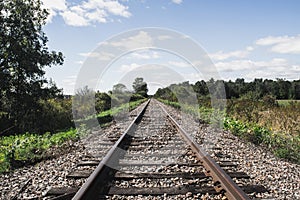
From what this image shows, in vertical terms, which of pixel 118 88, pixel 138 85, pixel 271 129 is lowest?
pixel 271 129

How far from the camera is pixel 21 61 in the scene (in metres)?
14.3

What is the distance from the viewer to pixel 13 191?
11.4 feet

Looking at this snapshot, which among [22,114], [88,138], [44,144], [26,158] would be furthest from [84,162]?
[22,114]

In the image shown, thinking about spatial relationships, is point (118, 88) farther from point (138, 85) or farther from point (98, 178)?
point (98, 178)

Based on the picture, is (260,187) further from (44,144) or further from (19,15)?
(19,15)

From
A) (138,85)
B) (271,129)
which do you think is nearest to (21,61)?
(271,129)

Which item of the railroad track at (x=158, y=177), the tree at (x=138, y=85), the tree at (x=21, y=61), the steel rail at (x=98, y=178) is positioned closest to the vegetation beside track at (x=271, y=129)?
the railroad track at (x=158, y=177)

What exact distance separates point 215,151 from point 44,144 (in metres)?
3.85

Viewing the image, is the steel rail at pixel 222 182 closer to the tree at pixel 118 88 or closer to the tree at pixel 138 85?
the tree at pixel 118 88

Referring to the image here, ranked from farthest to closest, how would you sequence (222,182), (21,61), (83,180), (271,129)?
1. (21,61)
2. (271,129)
3. (83,180)
4. (222,182)

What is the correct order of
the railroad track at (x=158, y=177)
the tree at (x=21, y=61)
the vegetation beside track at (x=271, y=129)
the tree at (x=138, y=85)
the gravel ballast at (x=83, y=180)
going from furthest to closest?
the tree at (x=138, y=85) < the tree at (x=21, y=61) < the vegetation beside track at (x=271, y=129) < the gravel ballast at (x=83, y=180) < the railroad track at (x=158, y=177)

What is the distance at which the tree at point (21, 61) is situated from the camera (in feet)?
45.9

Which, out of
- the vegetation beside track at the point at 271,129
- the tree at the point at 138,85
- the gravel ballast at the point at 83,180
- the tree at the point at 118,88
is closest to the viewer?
the gravel ballast at the point at 83,180

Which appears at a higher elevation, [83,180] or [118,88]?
[118,88]
